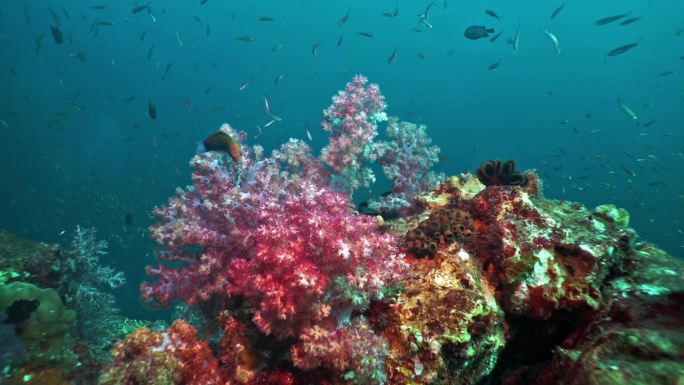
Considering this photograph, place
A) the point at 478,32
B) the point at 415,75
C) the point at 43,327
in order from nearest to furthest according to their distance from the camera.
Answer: the point at 43,327
the point at 478,32
the point at 415,75

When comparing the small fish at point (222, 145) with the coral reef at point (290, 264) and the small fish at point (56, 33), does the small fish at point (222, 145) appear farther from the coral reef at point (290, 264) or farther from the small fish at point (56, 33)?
the small fish at point (56, 33)

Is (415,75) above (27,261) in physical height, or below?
above

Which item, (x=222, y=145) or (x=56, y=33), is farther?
(x=56, y=33)

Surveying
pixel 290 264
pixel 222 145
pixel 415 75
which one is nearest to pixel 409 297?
pixel 290 264

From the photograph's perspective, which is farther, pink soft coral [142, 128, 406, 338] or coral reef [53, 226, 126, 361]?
coral reef [53, 226, 126, 361]

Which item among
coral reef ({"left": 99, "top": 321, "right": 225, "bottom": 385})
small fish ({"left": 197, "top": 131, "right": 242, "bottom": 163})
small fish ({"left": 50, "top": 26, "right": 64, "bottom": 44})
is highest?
small fish ({"left": 50, "top": 26, "right": 64, "bottom": 44})

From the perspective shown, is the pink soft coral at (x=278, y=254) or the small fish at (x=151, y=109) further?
the small fish at (x=151, y=109)

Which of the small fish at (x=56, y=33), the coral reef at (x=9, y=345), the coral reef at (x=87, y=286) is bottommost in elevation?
the coral reef at (x=9, y=345)

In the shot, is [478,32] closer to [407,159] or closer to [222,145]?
[407,159]

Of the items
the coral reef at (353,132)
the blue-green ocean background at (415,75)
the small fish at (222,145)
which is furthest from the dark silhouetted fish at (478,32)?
the blue-green ocean background at (415,75)

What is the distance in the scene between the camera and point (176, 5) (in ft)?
287

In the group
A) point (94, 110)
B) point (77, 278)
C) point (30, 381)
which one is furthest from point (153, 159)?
point (30, 381)

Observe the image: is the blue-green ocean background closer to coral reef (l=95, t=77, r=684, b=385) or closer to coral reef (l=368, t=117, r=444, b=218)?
coral reef (l=368, t=117, r=444, b=218)

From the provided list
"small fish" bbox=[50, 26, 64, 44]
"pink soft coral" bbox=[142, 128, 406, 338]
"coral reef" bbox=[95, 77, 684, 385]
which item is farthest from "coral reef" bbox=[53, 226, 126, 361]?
"small fish" bbox=[50, 26, 64, 44]
